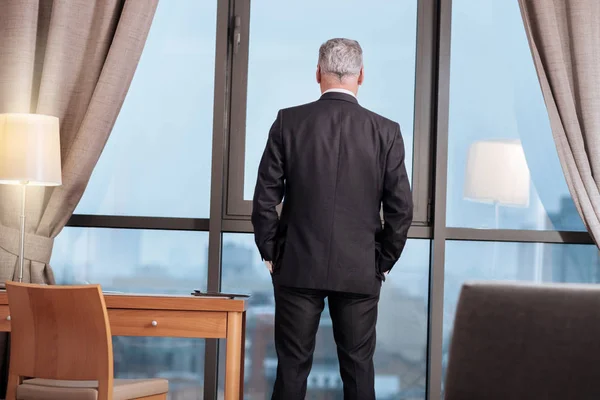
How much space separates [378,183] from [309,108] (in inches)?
14.4

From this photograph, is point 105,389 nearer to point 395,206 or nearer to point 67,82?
point 395,206

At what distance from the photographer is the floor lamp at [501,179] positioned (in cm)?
373

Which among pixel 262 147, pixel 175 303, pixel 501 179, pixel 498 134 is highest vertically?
pixel 498 134

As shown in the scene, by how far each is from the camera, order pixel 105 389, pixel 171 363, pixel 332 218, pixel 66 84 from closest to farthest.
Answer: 1. pixel 105 389
2. pixel 332 218
3. pixel 66 84
4. pixel 171 363

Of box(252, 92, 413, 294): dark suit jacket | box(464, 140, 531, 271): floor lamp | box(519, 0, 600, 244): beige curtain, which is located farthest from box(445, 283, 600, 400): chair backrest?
box(464, 140, 531, 271): floor lamp

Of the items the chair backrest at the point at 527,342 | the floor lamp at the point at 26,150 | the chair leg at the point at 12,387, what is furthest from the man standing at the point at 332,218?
the chair backrest at the point at 527,342

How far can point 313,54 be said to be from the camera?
379 cm

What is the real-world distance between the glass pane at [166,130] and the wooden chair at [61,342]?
129 centimetres

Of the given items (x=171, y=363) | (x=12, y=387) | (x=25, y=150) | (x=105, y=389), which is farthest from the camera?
(x=171, y=363)

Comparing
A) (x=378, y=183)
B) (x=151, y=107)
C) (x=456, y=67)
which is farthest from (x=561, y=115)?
(x=151, y=107)

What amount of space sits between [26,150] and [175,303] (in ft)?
2.97

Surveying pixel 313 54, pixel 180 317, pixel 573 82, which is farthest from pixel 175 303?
pixel 573 82

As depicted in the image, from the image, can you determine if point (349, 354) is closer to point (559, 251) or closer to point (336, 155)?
point (336, 155)

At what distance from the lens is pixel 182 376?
3.71 metres
